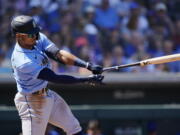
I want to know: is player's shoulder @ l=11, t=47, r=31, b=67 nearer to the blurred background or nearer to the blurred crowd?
the blurred background

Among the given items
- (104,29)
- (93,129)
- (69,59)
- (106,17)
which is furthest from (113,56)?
(69,59)

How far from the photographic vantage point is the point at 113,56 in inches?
368

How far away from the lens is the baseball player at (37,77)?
18.4 ft

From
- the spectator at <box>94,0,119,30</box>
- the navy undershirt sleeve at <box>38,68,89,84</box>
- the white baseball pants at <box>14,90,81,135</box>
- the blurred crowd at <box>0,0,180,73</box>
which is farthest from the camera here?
the spectator at <box>94,0,119,30</box>

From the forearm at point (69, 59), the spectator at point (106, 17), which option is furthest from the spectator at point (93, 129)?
the spectator at point (106, 17)

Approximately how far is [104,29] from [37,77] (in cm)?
443

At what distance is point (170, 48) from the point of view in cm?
961

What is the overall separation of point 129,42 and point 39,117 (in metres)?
4.14

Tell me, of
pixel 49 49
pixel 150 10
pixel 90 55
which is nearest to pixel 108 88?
pixel 90 55

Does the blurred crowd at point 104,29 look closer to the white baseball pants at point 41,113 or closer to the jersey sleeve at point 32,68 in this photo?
the white baseball pants at point 41,113

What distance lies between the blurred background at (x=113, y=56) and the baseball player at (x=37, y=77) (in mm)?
1628

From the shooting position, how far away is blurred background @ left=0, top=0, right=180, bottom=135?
8234 millimetres

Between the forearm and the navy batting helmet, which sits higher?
the navy batting helmet

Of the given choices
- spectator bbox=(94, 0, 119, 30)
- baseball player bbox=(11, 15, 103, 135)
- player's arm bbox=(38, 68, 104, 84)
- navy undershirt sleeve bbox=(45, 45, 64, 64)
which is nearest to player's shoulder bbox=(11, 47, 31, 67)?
baseball player bbox=(11, 15, 103, 135)
